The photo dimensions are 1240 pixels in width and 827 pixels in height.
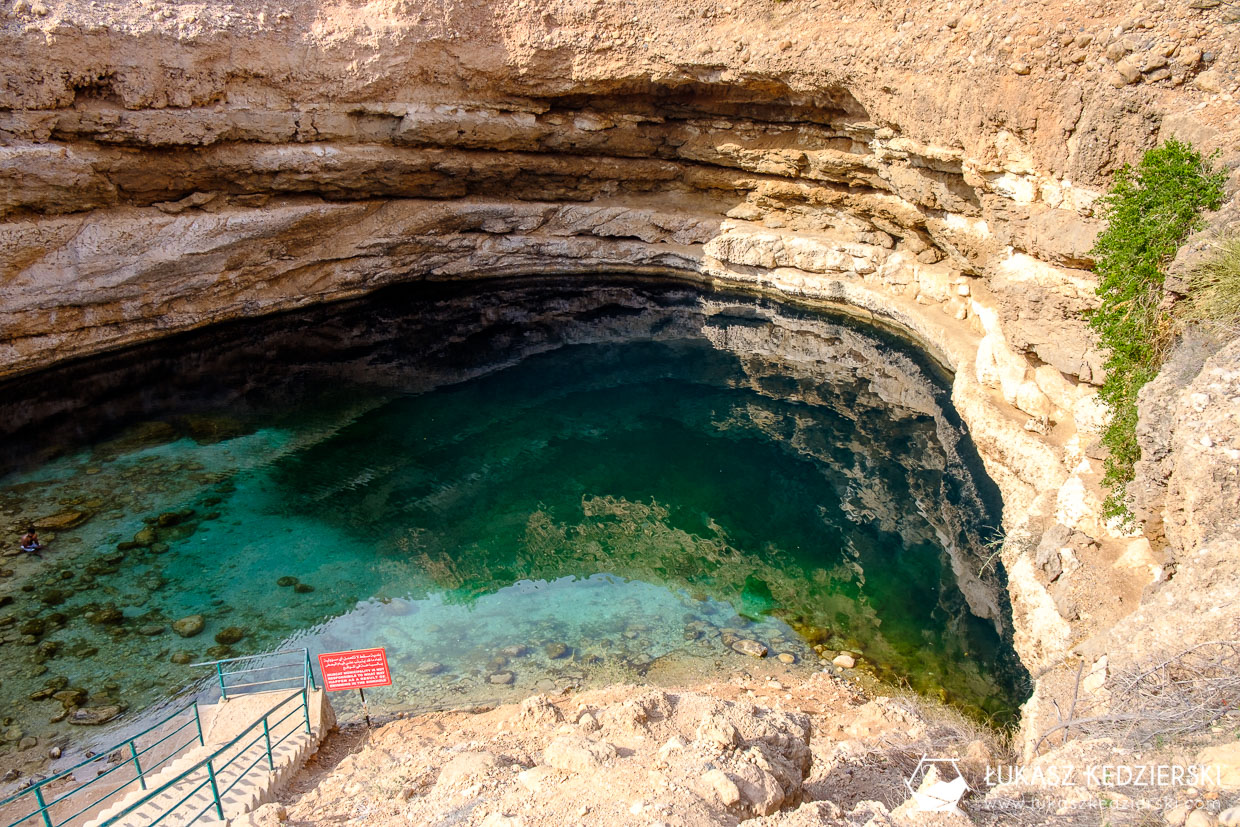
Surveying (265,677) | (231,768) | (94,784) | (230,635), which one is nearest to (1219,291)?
(231,768)

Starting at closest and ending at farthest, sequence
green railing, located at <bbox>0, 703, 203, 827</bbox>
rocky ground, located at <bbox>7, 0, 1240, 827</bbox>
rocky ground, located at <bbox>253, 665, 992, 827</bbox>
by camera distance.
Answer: rocky ground, located at <bbox>253, 665, 992, 827</bbox>
green railing, located at <bbox>0, 703, 203, 827</bbox>
rocky ground, located at <bbox>7, 0, 1240, 827</bbox>

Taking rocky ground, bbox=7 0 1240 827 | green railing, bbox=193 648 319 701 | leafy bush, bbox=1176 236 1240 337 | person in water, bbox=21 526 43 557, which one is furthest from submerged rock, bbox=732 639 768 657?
person in water, bbox=21 526 43 557

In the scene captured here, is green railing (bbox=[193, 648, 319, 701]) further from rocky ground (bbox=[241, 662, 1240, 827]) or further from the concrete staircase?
rocky ground (bbox=[241, 662, 1240, 827])

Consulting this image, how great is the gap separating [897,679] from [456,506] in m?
8.93

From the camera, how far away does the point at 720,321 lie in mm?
25109

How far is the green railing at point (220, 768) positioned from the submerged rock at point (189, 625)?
3337 mm

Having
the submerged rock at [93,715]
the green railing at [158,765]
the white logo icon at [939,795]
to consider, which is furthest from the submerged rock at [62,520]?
the white logo icon at [939,795]

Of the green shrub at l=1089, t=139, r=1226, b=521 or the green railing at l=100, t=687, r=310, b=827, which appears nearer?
the green railing at l=100, t=687, r=310, b=827

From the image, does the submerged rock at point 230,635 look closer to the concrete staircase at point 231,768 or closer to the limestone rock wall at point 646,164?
the concrete staircase at point 231,768

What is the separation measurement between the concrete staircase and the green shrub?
35.5 feet

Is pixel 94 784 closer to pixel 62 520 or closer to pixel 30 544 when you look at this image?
pixel 30 544

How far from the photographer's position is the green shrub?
1061 centimetres

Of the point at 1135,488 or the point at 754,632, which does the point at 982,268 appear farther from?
the point at 754,632

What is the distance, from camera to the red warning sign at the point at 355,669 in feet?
31.0
